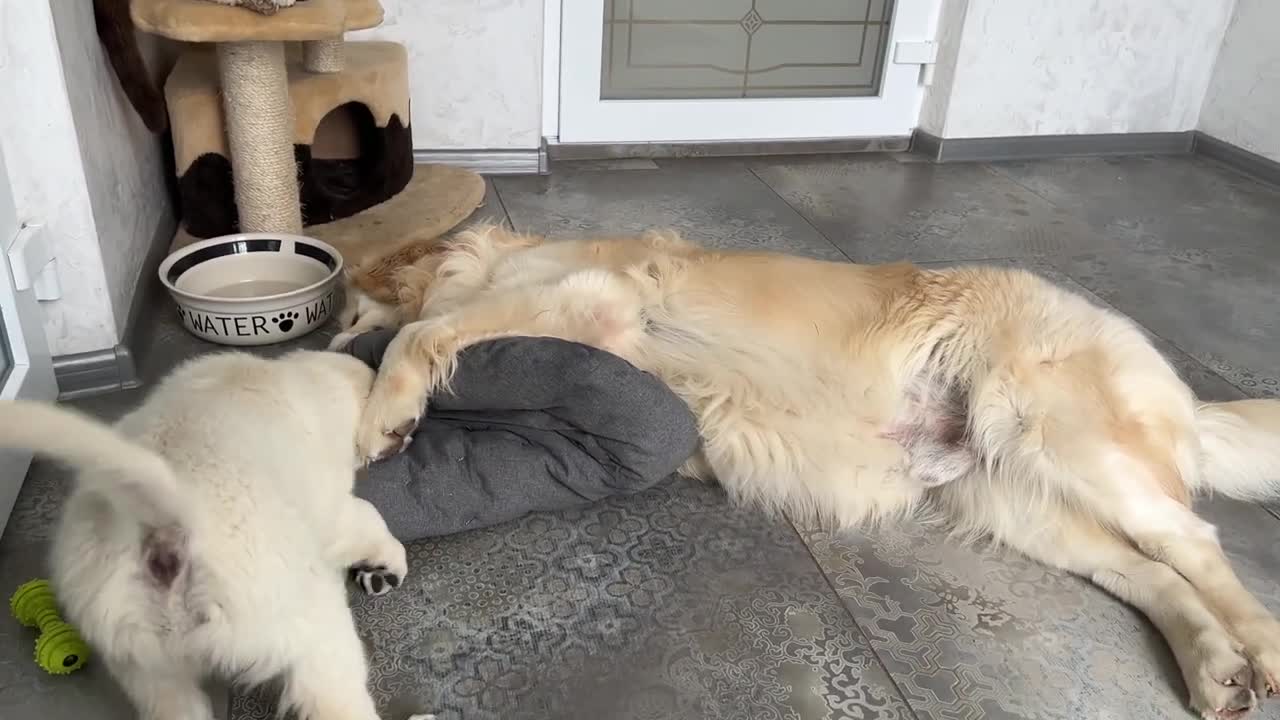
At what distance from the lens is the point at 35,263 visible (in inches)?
74.0

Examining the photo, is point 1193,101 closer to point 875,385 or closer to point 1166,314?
point 1166,314

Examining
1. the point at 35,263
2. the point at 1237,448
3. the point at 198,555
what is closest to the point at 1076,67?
the point at 1237,448

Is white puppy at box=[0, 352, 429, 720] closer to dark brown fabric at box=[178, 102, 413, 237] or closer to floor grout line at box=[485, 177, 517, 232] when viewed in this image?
dark brown fabric at box=[178, 102, 413, 237]

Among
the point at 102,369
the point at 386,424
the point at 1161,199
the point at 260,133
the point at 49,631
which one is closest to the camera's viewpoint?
the point at 49,631

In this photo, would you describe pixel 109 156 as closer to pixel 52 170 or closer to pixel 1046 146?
pixel 52 170

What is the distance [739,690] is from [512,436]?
67 centimetres

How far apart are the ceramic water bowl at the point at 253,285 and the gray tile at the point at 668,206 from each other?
863 mm

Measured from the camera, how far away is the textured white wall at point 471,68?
3.52 m

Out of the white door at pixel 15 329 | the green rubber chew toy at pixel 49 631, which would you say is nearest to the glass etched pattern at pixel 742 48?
the white door at pixel 15 329

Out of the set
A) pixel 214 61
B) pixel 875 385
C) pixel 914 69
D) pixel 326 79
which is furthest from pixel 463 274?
pixel 914 69

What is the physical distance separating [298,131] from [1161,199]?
329cm

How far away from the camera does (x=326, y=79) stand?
9.85 feet

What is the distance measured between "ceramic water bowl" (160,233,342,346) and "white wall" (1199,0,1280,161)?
3.95 m

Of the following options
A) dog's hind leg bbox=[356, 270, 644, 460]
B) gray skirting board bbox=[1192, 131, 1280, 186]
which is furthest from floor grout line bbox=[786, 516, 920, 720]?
gray skirting board bbox=[1192, 131, 1280, 186]
